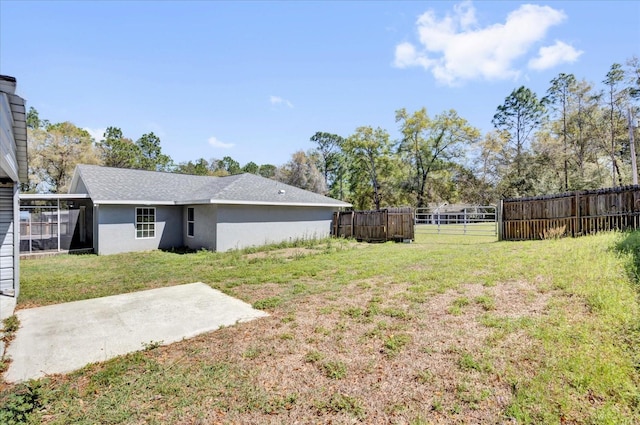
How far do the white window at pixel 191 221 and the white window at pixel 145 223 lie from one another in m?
1.41

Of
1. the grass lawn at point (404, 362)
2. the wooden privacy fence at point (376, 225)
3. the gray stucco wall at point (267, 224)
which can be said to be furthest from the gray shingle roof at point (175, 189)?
the grass lawn at point (404, 362)

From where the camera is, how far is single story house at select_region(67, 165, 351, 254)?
42.1ft

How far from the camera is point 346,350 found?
145 inches

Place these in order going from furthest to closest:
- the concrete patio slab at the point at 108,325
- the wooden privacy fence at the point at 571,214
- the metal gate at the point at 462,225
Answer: the metal gate at the point at 462,225 → the wooden privacy fence at the point at 571,214 → the concrete patio slab at the point at 108,325

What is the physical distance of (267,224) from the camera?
14.7 meters

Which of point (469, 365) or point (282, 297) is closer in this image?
point (469, 365)

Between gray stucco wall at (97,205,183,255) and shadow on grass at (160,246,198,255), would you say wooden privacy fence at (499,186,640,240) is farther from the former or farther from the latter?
gray stucco wall at (97,205,183,255)

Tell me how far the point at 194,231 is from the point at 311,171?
28704 millimetres

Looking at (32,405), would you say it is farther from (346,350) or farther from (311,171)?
(311,171)

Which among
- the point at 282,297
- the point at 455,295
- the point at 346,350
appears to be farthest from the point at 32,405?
the point at 455,295

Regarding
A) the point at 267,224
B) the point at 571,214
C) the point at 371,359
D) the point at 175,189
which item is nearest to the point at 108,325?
the point at 371,359

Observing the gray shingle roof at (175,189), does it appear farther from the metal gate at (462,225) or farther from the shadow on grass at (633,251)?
the shadow on grass at (633,251)

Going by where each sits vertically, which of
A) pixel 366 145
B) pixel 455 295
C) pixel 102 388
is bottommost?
pixel 102 388

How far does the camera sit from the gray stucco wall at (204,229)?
42.8 feet
